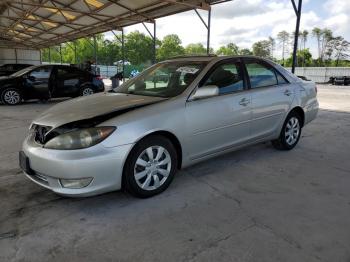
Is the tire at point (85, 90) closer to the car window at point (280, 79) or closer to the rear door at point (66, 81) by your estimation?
the rear door at point (66, 81)

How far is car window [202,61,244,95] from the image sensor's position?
3.84 m

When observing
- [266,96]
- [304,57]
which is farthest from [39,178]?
[304,57]

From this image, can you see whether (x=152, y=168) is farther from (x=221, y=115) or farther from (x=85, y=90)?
(x=85, y=90)

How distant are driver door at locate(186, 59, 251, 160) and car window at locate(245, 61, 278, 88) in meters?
0.18

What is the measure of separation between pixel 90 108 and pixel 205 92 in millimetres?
1268

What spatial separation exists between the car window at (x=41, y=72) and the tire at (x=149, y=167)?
8737 millimetres

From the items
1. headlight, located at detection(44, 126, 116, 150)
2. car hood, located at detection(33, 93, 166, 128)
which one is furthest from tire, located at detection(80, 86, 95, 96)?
headlight, located at detection(44, 126, 116, 150)

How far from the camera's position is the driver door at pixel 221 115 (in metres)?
3.55

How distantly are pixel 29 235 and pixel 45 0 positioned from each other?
11966mm

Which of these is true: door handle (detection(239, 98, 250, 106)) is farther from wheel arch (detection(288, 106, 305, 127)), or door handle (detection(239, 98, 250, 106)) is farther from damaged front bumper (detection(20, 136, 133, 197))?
damaged front bumper (detection(20, 136, 133, 197))

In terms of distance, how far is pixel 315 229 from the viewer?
2721 mm

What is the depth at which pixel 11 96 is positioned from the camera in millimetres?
10742

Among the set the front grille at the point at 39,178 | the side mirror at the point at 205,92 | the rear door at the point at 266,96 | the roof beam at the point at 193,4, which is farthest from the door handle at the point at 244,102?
the roof beam at the point at 193,4

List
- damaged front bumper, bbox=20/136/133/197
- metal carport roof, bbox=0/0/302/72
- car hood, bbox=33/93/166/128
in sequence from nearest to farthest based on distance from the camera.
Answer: damaged front bumper, bbox=20/136/133/197 < car hood, bbox=33/93/166/128 < metal carport roof, bbox=0/0/302/72
